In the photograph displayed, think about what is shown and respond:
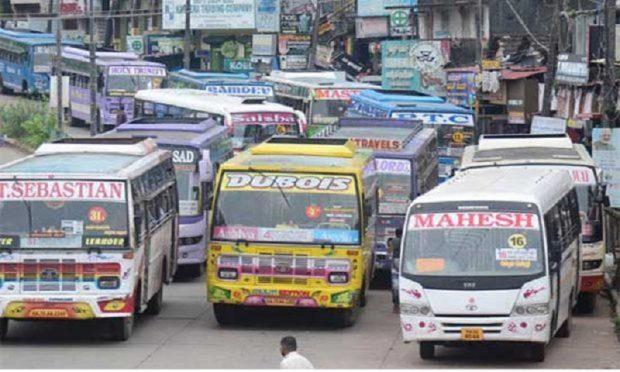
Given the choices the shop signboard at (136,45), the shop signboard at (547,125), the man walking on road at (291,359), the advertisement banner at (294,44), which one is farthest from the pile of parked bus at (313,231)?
the shop signboard at (136,45)

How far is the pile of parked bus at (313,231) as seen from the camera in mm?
19672

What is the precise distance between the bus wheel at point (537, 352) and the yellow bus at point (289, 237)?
11.3 feet

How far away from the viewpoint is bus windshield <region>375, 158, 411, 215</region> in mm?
28281

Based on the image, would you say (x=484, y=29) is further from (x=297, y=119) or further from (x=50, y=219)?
(x=50, y=219)

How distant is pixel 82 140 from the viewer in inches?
974

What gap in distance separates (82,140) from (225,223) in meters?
3.22

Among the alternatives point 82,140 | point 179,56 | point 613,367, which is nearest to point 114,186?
point 82,140

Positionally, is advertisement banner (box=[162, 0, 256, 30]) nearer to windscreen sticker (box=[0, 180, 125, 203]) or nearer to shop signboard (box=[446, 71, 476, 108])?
shop signboard (box=[446, 71, 476, 108])

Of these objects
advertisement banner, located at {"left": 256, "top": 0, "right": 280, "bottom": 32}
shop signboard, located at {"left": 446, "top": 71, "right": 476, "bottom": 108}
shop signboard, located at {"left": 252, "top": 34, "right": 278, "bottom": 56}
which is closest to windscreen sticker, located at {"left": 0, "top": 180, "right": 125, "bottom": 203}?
shop signboard, located at {"left": 446, "top": 71, "right": 476, "bottom": 108}

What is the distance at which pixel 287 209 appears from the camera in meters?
22.9

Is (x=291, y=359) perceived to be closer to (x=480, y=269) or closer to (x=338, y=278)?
(x=480, y=269)

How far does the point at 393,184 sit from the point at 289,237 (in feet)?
20.1

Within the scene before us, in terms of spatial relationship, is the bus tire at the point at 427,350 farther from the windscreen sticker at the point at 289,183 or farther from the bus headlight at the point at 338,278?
the windscreen sticker at the point at 289,183

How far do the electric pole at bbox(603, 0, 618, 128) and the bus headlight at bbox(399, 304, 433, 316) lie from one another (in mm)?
16395
